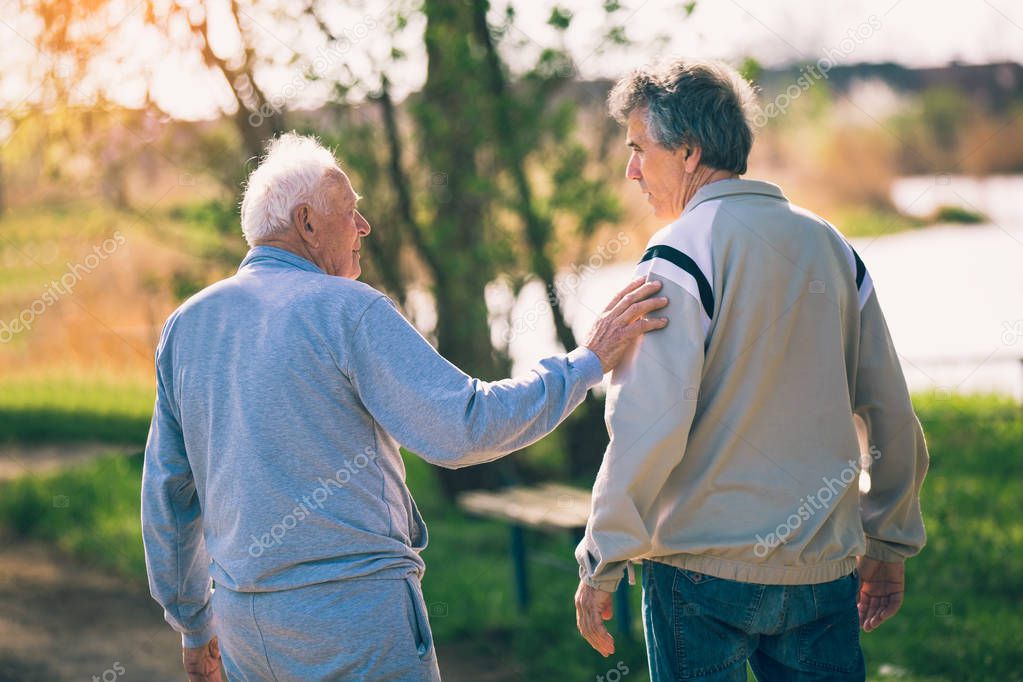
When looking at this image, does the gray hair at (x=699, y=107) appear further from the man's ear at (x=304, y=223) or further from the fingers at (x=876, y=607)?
the fingers at (x=876, y=607)

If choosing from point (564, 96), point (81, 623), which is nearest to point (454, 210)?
point (564, 96)

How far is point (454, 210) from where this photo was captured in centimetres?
632

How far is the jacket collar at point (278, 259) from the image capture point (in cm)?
218

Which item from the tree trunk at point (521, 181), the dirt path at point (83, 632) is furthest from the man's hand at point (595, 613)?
the tree trunk at point (521, 181)

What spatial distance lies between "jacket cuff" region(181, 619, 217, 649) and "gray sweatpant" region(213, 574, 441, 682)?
39cm

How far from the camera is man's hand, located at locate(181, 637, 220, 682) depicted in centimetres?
250

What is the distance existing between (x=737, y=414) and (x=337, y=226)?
35.8 inches

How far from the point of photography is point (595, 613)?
7.16 feet

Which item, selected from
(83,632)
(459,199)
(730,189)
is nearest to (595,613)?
(730,189)

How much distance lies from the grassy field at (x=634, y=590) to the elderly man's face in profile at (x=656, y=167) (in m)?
2.32

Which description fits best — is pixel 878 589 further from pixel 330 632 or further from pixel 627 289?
pixel 330 632

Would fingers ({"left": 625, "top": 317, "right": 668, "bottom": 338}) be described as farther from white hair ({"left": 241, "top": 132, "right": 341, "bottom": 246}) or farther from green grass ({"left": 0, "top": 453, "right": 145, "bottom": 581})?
green grass ({"left": 0, "top": 453, "right": 145, "bottom": 581})

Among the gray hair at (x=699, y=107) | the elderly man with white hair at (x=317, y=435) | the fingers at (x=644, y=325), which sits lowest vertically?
the elderly man with white hair at (x=317, y=435)

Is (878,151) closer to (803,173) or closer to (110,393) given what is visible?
(803,173)
